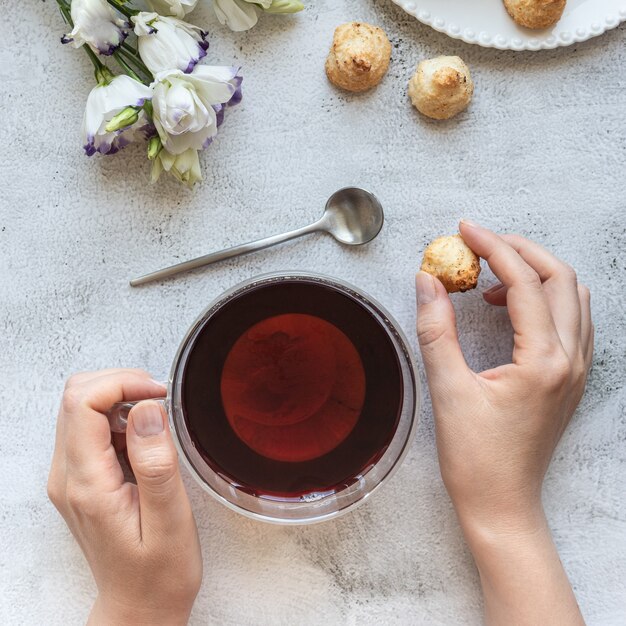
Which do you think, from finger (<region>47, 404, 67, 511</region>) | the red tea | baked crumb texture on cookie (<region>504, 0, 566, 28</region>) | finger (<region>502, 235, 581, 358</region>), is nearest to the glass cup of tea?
the red tea

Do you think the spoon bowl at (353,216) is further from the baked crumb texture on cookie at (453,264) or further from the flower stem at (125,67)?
the flower stem at (125,67)

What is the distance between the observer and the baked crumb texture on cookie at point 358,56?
927 mm

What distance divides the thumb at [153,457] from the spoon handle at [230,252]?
0.23 meters

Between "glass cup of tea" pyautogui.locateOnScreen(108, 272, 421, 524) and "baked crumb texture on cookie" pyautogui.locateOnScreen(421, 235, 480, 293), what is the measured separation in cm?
11

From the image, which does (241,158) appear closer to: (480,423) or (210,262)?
(210,262)

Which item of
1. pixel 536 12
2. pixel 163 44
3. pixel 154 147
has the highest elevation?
pixel 536 12

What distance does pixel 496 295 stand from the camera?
3.13ft

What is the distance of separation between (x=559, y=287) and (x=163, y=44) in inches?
23.6

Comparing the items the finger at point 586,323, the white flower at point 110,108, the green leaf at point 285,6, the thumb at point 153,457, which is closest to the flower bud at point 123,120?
the white flower at point 110,108

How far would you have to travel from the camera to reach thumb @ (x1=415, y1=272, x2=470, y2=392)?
→ 856 mm

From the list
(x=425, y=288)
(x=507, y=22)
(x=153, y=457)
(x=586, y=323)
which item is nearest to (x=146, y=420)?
(x=153, y=457)

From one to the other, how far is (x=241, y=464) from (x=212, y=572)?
0.23m

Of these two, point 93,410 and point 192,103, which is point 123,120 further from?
point 93,410

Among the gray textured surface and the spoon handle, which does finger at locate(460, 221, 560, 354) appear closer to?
the gray textured surface
